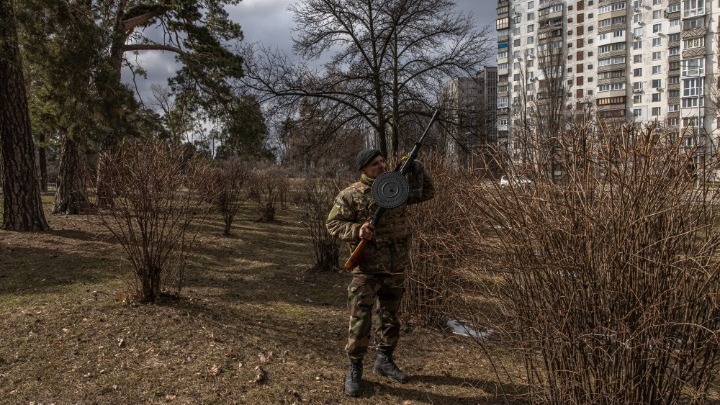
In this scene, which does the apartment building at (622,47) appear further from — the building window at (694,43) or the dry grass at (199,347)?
the dry grass at (199,347)

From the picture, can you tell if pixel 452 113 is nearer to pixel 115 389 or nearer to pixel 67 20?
pixel 67 20

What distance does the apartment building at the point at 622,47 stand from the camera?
1797 inches

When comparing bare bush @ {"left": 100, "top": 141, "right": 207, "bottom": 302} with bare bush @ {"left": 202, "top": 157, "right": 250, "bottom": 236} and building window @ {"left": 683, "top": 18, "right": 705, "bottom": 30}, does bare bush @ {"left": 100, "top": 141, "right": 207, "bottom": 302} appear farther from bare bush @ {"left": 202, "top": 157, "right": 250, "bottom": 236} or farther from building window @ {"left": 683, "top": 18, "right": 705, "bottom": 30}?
building window @ {"left": 683, "top": 18, "right": 705, "bottom": 30}

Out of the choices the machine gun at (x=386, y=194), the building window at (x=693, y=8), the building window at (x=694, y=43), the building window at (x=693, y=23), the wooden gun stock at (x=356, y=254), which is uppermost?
the building window at (x=693, y=8)

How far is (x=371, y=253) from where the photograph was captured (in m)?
3.51

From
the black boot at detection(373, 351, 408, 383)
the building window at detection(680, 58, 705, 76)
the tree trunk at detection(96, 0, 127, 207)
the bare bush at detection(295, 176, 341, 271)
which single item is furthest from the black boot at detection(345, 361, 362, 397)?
the building window at detection(680, 58, 705, 76)

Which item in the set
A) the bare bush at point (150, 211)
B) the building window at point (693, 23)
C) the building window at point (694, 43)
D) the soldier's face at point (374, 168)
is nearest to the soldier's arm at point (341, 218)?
the soldier's face at point (374, 168)

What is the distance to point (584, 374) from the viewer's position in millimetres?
2531

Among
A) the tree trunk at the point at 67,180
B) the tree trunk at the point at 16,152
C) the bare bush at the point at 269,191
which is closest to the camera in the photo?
the tree trunk at the point at 16,152

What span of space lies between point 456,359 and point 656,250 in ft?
7.70

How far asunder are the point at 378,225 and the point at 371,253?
0.20 meters

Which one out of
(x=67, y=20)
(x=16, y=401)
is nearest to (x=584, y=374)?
(x=16, y=401)

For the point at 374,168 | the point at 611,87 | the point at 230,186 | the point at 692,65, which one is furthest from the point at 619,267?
the point at 611,87

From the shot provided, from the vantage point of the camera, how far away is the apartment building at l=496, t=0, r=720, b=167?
4566 cm
